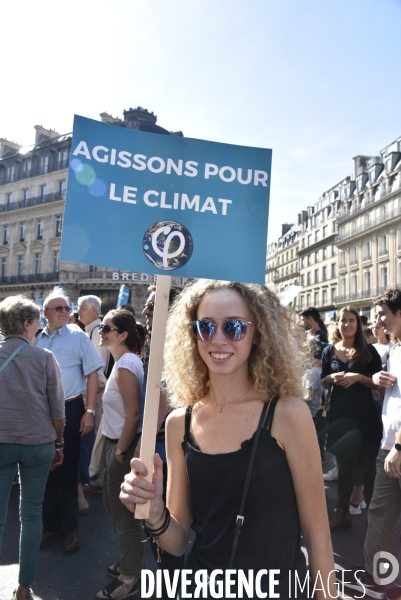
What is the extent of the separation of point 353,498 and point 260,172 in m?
4.16

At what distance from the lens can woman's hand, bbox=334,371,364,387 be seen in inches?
161

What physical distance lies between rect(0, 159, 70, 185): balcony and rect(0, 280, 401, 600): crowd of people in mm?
35708

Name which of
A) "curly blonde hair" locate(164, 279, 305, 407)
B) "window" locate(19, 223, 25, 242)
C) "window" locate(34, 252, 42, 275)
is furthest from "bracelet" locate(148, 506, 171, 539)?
"window" locate(19, 223, 25, 242)

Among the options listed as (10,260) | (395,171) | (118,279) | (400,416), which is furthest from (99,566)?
(395,171)

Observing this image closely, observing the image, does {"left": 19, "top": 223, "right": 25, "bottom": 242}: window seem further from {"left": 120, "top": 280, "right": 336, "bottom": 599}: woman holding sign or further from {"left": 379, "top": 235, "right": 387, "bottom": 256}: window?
{"left": 120, "top": 280, "right": 336, "bottom": 599}: woman holding sign

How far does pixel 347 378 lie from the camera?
4.12 m

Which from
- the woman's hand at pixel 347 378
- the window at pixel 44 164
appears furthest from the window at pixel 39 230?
the woman's hand at pixel 347 378

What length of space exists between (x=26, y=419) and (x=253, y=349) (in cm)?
188

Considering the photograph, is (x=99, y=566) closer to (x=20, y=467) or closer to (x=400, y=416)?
(x=20, y=467)

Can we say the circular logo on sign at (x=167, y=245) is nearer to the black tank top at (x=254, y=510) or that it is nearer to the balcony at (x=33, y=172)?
the black tank top at (x=254, y=510)

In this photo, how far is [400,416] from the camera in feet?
10.00

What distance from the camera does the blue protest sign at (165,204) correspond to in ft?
5.62

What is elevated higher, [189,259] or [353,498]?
[189,259]

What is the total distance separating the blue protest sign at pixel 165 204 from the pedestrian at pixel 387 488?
1921mm
